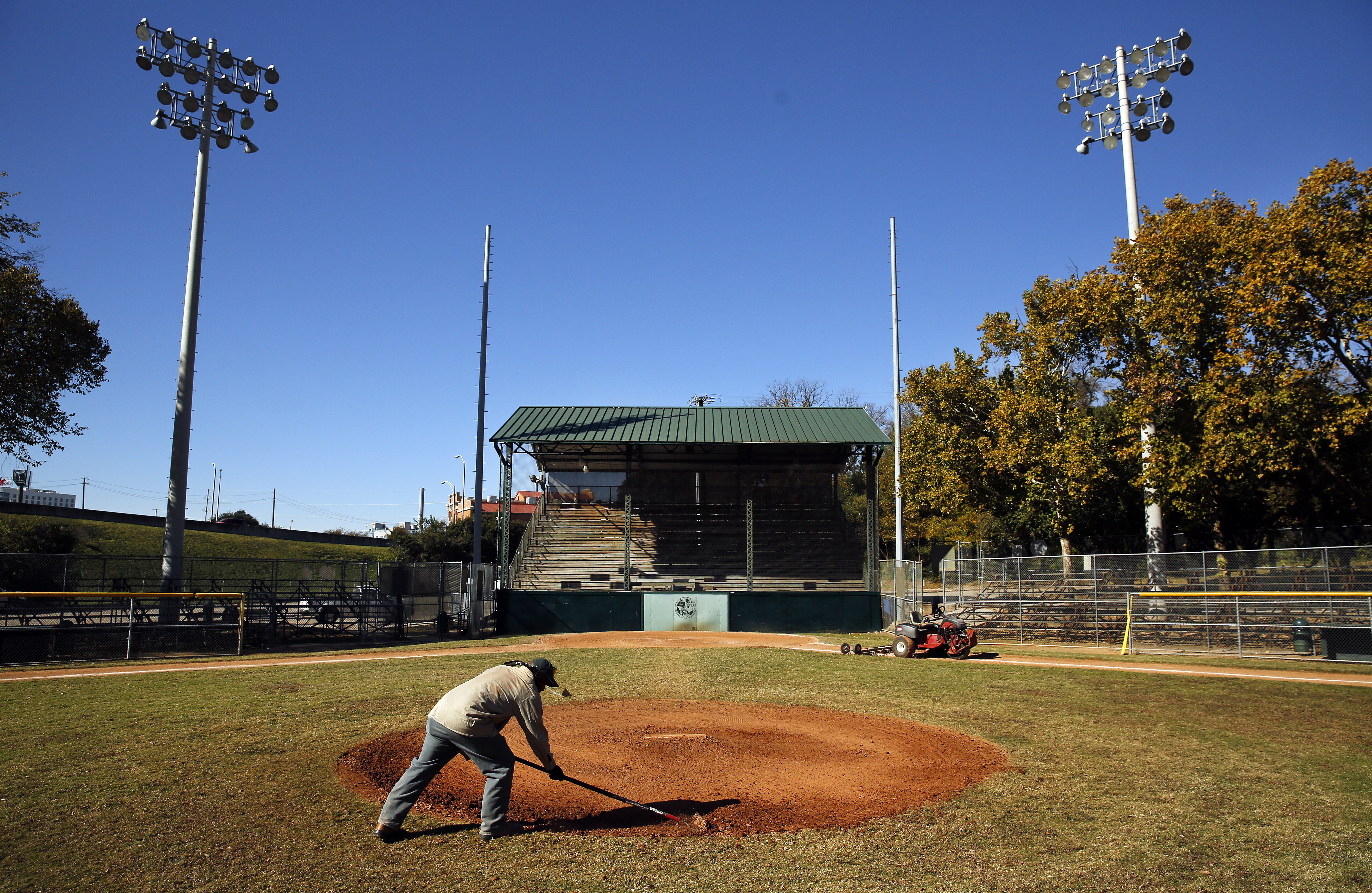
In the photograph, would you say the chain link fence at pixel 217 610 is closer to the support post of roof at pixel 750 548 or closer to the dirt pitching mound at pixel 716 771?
the support post of roof at pixel 750 548

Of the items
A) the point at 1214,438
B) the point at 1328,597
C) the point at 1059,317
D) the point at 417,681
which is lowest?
the point at 417,681

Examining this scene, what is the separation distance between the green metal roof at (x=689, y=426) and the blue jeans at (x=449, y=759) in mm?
24853

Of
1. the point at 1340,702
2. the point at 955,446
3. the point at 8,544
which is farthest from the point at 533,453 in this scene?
the point at 1340,702

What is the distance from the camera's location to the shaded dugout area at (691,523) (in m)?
30.2

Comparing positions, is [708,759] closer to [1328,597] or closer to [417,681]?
[417,681]

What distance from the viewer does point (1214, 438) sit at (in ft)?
67.4

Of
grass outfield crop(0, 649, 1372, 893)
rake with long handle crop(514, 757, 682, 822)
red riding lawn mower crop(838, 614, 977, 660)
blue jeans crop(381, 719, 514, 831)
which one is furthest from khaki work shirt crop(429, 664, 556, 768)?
red riding lawn mower crop(838, 614, 977, 660)

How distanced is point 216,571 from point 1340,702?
48203mm

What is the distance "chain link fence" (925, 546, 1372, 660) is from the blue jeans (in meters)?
18.7

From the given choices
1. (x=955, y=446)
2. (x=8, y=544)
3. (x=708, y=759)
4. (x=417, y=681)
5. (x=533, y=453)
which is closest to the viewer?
(x=708, y=759)

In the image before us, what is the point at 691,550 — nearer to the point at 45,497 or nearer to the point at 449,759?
the point at 449,759

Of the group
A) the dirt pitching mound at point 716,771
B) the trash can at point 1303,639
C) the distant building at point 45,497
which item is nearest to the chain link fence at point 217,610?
the dirt pitching mound at point 716,771

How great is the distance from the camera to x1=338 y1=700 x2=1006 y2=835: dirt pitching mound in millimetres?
7773

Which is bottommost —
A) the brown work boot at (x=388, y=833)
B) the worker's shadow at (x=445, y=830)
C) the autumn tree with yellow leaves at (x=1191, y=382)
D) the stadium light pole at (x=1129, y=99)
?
the worker's shadow at (x=445, y=830)
